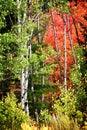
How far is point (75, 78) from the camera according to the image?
14.4 metres

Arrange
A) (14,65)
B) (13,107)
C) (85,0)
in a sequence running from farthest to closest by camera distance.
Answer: (85,0), (14,65), (13,107)

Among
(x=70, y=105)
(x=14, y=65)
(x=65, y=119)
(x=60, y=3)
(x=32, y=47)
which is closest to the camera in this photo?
(x=65, y=119)

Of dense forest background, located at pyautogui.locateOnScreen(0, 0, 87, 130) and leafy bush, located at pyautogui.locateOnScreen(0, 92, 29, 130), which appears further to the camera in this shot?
dense forest background, located at pyautogui.locateOnScreen(0, 0, 87, 130)

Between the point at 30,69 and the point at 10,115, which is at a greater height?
the point at 10,115

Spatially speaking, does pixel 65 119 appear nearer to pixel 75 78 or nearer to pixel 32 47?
pixel 75 78

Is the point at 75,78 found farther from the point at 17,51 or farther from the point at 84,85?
the point at 17,51

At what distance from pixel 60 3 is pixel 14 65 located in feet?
14.3

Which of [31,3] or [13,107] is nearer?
[13,107]

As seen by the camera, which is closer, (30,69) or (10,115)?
(10,115)

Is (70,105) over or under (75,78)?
under

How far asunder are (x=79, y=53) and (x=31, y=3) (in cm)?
781

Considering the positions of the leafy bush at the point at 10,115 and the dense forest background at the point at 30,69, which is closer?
the leafy bush at the point at 10,115

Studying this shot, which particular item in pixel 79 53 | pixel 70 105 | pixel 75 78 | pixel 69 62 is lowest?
pixel 69 62

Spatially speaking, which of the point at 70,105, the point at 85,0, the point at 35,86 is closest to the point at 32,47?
the point at 35,86
